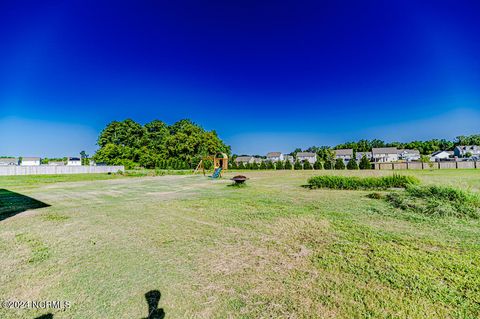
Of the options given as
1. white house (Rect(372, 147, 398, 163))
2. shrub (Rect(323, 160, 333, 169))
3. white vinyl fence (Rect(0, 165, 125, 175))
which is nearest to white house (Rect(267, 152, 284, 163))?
white house (Rect(372, 147, 398, 163))

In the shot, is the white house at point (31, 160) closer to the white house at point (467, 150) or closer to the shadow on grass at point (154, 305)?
the shadow on grass at point (154, 305)

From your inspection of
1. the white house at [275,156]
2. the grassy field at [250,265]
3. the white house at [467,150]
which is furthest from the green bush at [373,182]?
the white house at [467,150]

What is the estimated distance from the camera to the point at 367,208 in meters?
7.22

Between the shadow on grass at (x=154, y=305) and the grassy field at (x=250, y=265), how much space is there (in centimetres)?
7

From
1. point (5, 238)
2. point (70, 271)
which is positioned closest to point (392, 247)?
point (70, 271)

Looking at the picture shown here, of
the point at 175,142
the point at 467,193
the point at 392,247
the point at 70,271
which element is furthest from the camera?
the point at 175,142

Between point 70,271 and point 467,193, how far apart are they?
33.0 ft

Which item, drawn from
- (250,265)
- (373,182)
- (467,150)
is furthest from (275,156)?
(250,265)

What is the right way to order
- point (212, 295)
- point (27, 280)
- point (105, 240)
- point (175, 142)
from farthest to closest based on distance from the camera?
point (175, 142) → point (105, 240) → point (27, 280) → point (212, 295)

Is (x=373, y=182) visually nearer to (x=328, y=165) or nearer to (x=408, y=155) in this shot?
(x=328, y=165)

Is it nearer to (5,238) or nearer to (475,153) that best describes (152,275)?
(5,238)

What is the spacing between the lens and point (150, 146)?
48.9 metres

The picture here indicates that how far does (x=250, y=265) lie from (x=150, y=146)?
49357mm

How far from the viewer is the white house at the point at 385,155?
7006 centimetres
